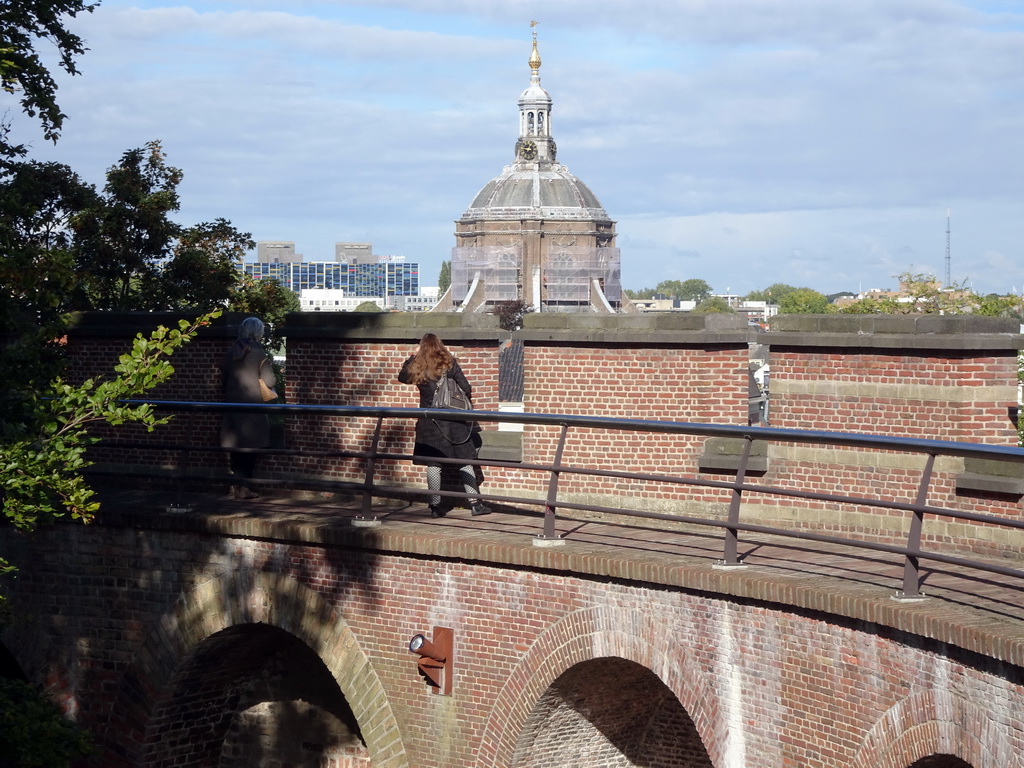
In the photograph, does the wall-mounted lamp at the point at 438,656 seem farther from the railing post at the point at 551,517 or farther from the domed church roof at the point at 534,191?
the domed church roof at the point at 534,191

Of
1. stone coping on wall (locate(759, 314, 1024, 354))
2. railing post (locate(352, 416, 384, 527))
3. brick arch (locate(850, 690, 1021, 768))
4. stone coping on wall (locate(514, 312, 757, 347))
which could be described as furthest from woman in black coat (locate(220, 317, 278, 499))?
brick arch (locate(850, 690, 1021, 768))

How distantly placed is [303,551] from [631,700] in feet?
8.19

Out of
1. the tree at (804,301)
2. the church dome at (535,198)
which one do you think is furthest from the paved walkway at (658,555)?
the church dome at (535,198)

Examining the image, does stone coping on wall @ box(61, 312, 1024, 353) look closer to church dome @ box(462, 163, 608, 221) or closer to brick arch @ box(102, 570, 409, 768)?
brick arch @ box(102, 570, 409, 768)

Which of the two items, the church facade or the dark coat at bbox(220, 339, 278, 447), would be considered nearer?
the dark coat at bbox(220, 339, 278, 447)

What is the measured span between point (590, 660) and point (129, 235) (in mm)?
15951

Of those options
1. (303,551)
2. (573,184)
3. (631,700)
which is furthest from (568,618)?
(573,184)

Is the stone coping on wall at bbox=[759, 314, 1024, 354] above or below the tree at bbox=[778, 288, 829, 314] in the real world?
below

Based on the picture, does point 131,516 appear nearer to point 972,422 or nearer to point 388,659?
point 388,659

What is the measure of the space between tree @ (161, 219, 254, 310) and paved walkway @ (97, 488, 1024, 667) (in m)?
10.9

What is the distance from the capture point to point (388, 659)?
1029cm

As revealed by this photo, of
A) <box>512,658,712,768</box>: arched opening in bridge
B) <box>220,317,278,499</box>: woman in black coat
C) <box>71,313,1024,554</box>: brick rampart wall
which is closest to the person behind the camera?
<box>71,313,1024,554</box>: brick rampart wall

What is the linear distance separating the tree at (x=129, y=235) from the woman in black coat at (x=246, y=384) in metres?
11.5

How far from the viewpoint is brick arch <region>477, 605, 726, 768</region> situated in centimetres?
864
